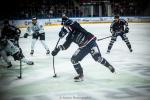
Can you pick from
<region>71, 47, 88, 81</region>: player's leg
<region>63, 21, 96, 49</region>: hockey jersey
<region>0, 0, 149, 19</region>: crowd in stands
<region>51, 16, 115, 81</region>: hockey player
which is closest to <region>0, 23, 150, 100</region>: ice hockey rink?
<region>71, 47, 88, 81</region>: player's leg

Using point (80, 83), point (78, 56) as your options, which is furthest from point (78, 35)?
point (80, 83)

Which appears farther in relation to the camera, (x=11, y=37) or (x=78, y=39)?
(x=11, y=37)

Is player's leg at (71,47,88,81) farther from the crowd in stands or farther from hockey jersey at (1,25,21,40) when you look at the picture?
the crowd in stands

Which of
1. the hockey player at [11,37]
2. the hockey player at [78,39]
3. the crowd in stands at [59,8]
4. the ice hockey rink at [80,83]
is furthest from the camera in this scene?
the crowd in stands at [59,8]

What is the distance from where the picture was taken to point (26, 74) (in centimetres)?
677

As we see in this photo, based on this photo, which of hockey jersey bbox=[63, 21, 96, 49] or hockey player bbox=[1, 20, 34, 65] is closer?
hockey jersey bbox=[63, 21, 96, 49]

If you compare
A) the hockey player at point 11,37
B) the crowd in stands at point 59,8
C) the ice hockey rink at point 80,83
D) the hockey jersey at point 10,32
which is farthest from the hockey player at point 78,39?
the crowd in stands at point 59,8

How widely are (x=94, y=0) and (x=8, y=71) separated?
11.0 m

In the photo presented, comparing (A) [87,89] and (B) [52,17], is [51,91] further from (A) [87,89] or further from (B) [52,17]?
(B) [52,17]

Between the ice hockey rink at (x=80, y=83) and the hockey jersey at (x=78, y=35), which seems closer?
the ice hockey rink at (x=80, y=83)

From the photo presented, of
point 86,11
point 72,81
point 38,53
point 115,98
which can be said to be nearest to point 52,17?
point 86,11

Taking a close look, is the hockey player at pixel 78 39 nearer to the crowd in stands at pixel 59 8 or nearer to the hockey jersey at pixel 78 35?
the hockey jersey at pixel 78 35

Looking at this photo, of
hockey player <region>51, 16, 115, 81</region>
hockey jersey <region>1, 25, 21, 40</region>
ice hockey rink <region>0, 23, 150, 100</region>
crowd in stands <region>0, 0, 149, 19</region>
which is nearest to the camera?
ice hockey rink <region>0, 23, 150, 100</region>

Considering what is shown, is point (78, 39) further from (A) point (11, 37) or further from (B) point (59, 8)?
(B) point (59, 8)
